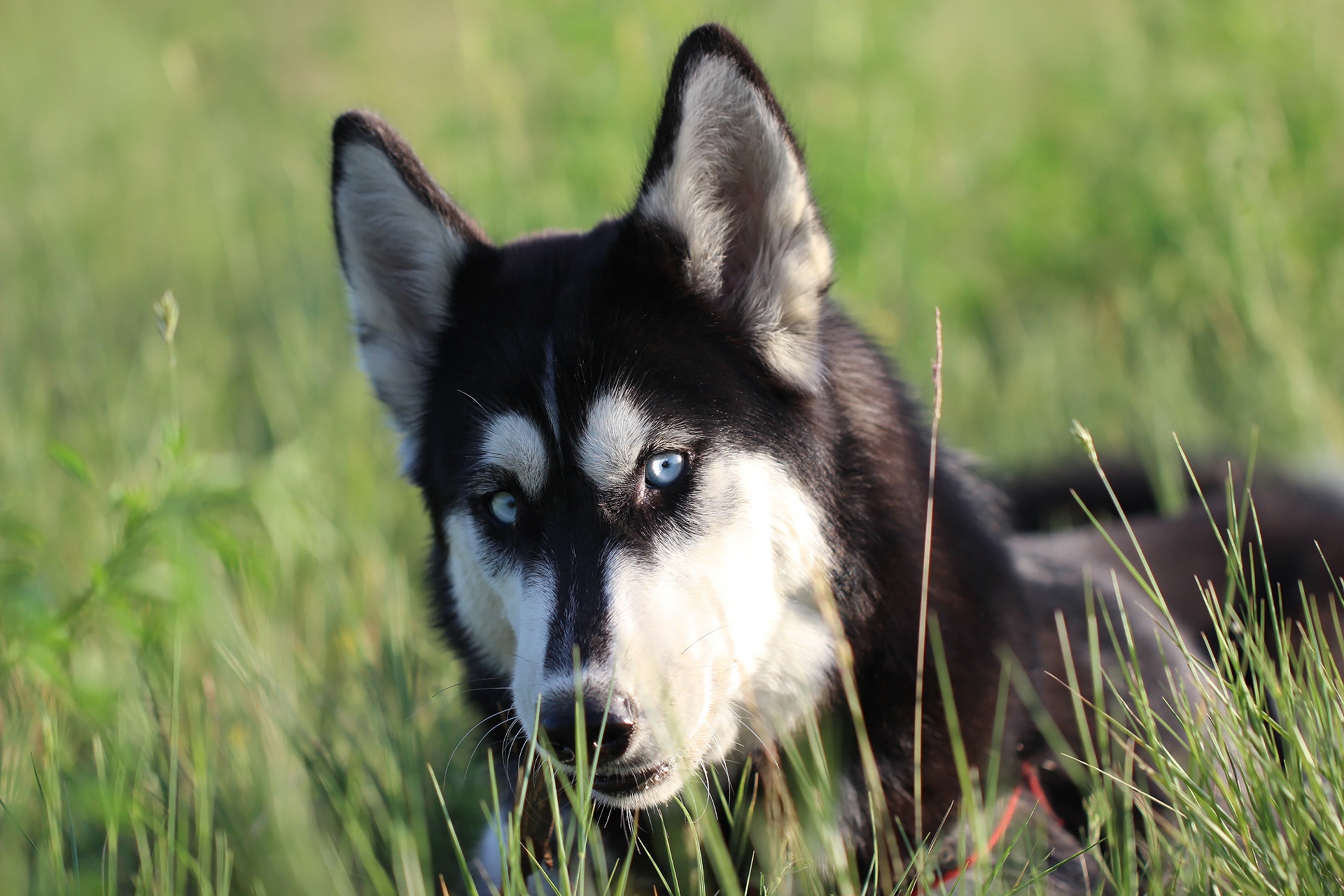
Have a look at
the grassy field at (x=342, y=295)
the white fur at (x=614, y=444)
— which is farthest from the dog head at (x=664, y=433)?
the grassy field at (x=342, y=295)

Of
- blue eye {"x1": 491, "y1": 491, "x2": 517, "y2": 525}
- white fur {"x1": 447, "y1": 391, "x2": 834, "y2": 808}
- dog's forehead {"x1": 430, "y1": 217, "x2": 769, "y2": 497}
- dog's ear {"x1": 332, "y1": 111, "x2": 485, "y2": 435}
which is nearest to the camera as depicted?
white fur {"x1": 447, "y1": 391, "x2": 834, "y2": 808}

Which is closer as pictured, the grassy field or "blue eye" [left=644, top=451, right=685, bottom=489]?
"blue eye" [left=644, top=451, right=685, bottom=489]

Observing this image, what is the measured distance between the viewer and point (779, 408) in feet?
7.25

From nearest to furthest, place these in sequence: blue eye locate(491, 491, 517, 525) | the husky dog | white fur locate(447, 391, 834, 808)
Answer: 1. white fur locate(447, 391, 834, 808)
2. the husky dog
3. blue eye locate(491, 491, 517, 525)

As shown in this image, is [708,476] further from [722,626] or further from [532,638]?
[532,638]

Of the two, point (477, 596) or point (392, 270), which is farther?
point (392, 270)

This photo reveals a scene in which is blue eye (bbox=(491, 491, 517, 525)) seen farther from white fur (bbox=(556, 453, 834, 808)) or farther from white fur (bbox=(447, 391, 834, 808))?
white fur (bbox=(556, 453, 834, 808))

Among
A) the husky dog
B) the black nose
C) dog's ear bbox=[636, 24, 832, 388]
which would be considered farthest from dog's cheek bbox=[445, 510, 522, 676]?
dog's ear bbox=[636, 24, 832, 388]

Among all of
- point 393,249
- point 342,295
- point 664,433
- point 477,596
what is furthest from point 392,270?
point 342,295

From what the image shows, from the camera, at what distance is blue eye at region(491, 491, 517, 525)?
2.24m

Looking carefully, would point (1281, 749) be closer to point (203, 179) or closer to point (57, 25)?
point (203, 179)

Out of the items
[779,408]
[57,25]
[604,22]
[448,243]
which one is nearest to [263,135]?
[57,25]

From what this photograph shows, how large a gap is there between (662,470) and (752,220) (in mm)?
649

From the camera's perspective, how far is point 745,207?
7.50 ft
